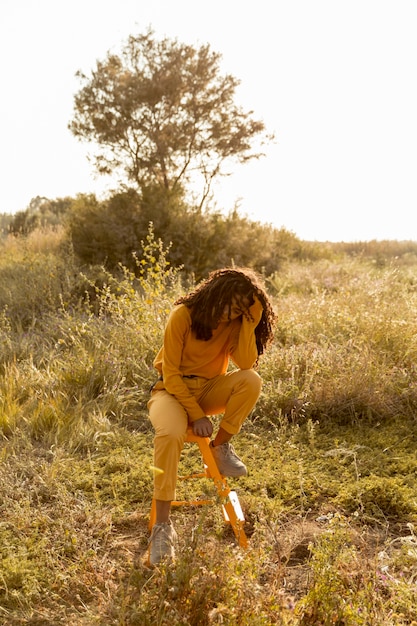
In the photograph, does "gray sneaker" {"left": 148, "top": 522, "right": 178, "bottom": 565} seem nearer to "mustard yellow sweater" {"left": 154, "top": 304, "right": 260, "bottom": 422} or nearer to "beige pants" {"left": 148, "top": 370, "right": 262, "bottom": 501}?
"beige pants" {"left": 148, "top": 370, "right": 262, "bottom": 501}

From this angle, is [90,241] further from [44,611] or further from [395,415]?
[44,611]

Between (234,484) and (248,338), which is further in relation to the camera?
(234,484)

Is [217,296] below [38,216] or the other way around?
below

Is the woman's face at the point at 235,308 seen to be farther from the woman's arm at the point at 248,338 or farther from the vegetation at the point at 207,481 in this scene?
the vegetation at the point at 207,481

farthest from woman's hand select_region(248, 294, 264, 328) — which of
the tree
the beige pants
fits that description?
the tree

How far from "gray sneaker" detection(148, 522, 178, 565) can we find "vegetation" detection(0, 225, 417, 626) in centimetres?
10

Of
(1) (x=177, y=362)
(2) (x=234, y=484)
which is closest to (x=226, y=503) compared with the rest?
(1) (x=177, y=362)

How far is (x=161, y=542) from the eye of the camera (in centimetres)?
262

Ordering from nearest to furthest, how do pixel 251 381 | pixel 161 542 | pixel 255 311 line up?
1. pixel 161 542
2. pixel 251 381
3. pixel 255 311

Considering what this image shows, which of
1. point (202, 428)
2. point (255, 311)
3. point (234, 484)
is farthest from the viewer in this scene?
point (234, 484)

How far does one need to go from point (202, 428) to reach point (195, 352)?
17.7 inches

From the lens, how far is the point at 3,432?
431 cm

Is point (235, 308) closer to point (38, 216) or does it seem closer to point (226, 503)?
point (226, 503)

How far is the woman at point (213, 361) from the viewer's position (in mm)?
2928
